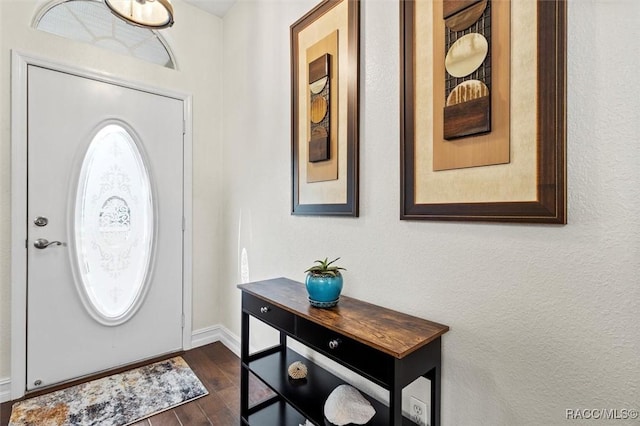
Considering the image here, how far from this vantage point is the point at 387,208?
4.74ft

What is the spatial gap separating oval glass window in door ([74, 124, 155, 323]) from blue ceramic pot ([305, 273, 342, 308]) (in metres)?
1.78

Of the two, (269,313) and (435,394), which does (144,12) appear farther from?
(435,394)

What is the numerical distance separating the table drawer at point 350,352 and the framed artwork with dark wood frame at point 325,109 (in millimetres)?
614

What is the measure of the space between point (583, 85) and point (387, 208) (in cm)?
80

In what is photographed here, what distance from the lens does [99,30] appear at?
2361mm

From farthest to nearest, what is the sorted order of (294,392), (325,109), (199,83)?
(199,83) → (325,109) → (294,392)

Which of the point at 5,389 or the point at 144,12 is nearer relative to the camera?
the point at 144,12

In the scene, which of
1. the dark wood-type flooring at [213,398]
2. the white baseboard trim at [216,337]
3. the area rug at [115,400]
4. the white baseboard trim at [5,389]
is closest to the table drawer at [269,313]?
the dark wood-type flooring at [213,398]

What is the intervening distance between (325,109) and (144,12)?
1015 millimetres

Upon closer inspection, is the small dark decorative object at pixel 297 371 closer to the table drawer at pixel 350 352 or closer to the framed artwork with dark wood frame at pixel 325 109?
the table drawer at pixel 350 352

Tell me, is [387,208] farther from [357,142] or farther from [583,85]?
[583,85]

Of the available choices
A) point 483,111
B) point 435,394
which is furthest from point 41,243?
point 483,111

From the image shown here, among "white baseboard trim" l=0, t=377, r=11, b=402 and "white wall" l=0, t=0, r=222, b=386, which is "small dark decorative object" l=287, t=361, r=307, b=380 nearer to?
"white wall" l=0, t=0, r=222, b=386

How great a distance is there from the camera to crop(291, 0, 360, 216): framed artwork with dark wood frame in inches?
62.4
